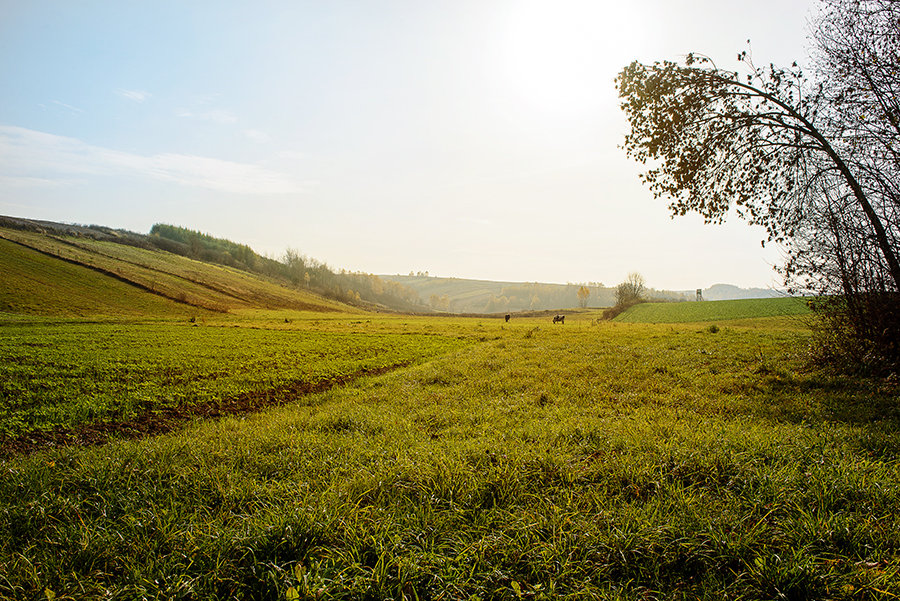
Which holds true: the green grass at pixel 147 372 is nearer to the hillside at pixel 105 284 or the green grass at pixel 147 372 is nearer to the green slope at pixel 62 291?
the green slope at pixel 62 291

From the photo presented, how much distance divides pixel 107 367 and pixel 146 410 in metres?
7.92

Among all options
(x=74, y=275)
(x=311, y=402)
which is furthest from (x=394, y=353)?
(x=74, y=275)

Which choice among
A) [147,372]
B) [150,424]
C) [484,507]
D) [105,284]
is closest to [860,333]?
[484,507]

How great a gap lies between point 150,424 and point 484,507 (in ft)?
32.5

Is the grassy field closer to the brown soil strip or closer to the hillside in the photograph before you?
the brown soil strip

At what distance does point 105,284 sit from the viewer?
6794 cm

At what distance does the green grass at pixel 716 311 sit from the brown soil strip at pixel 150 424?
57.3 metres

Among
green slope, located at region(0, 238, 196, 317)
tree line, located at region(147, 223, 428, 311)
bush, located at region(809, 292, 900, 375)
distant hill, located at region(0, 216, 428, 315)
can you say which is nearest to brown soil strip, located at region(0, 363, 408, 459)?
bush, located at region(809, 292, 900, 375)

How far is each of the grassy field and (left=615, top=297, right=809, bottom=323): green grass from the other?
55.0 metres

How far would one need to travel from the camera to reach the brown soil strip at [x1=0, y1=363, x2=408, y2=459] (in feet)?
27.0

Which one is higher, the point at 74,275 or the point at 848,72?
the point at 848,72

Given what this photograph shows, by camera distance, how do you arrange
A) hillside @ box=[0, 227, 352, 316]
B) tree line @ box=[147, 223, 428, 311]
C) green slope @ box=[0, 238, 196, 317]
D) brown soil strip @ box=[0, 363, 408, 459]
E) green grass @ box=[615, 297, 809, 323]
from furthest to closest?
1. tree line @ box=[147, 223, 428, 311]
2. hillside @ box=[0, 227, 352, 316]
3. green grass @ box=[615, 297, 809, 323]
4. green slope @ box=[0, 238, 196, 317]
5. brown soil strip @ box=[0, 363, 408, 459]

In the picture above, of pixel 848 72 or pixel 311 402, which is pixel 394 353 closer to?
pixel 311 402

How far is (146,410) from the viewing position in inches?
433
